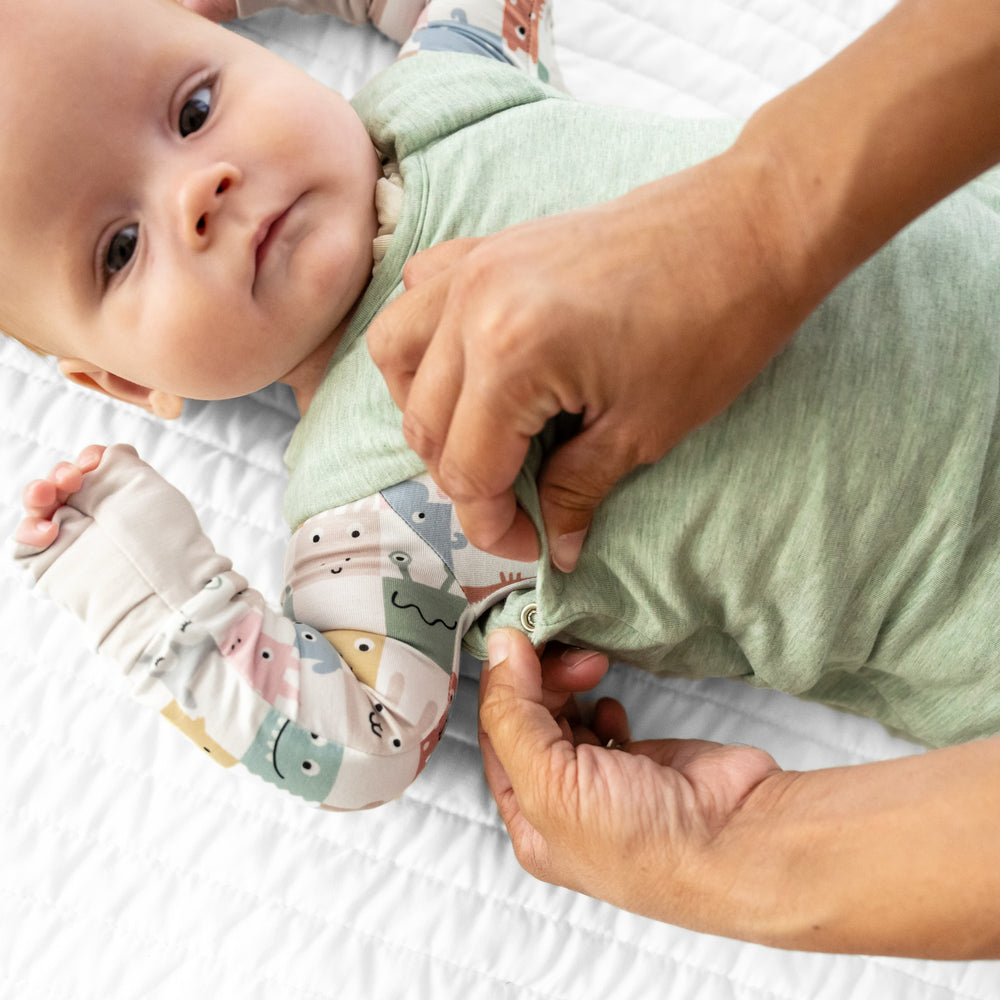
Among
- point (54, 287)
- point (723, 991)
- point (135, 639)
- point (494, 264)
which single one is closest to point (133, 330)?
point (54, 287)

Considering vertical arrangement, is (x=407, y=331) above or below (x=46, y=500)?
above

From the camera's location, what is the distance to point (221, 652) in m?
0.83

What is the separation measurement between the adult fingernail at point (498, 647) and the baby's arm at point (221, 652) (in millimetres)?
59

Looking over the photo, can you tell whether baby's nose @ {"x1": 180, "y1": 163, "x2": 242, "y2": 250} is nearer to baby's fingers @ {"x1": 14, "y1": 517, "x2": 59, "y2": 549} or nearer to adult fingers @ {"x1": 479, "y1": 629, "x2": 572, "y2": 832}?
baby's fingers @ {"x1": 14, "y1": 517, "x2": 59, "y2": 549}

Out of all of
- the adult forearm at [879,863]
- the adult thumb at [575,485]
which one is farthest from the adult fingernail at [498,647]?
the adult forearm at [879,863]

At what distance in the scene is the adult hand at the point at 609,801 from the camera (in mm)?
737

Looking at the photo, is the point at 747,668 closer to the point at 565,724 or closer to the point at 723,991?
the point at 565,724

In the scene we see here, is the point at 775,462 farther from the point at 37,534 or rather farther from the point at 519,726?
the point at 37,534

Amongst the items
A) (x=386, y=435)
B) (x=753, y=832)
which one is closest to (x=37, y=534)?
(x=386, y=435)

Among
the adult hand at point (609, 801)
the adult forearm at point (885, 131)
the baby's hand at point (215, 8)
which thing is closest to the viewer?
the adult forearm at point (885, 131)

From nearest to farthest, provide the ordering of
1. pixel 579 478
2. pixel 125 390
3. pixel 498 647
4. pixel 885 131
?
pixel 885 131 < pixel 579 478 < pixel 498 647 < pixel 125 390

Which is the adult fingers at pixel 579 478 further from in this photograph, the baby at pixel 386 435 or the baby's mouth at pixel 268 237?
the baby's mouth at pixel 268 237

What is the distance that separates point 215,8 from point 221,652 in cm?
81

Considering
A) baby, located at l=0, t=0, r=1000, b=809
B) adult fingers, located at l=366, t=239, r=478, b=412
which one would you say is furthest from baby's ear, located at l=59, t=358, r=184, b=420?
adult fingers, located at l=366, t=239, r=478, b=412
